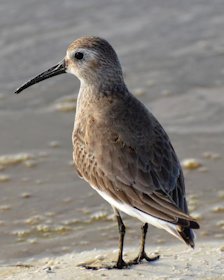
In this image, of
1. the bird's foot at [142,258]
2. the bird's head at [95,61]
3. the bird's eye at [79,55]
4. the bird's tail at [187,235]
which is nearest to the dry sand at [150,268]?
the bird's foot at [142,258]

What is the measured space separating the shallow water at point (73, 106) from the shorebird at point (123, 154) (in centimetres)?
98

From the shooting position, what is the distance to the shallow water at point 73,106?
7207 mm

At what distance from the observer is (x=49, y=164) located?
319 inches

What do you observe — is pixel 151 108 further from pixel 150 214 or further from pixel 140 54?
pixel 150 214

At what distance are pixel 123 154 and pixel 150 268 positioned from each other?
0.80 meters

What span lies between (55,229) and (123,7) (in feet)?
15.1

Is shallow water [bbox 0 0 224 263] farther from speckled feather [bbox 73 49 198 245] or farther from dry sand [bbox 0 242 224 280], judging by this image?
speckled feather [bbox 73 49 198 245]

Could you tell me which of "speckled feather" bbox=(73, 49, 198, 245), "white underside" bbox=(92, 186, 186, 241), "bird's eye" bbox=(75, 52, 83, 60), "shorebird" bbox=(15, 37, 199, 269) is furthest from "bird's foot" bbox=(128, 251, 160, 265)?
"bird's eye" bbox=(75, 52, 83, 60)

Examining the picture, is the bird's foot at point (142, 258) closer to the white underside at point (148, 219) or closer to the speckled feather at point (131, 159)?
the white underside at point (148, 219)

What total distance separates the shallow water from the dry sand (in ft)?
1.02

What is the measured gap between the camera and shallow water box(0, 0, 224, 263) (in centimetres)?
721

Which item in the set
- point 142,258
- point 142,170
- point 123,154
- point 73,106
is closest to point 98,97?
point 123,154

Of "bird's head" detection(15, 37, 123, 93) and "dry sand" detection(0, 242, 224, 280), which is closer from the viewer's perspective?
"dry sand" detection(0, 242, 224, 280)

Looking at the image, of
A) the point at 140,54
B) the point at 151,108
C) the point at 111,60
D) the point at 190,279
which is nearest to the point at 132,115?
the point at 111,60
